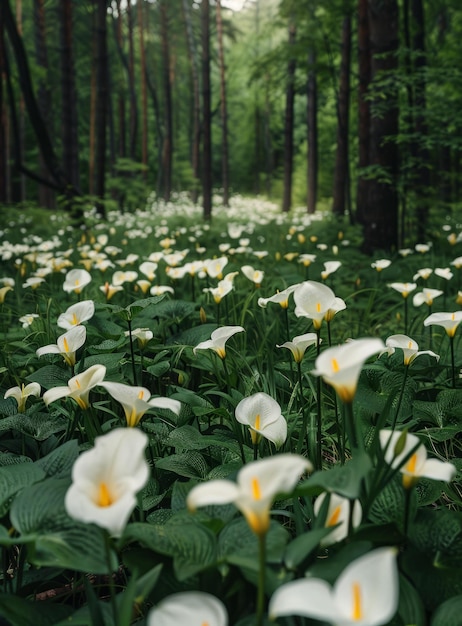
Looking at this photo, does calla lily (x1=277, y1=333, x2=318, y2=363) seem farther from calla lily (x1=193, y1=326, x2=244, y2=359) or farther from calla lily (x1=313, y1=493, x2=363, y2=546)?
calla lily (x1=313, y1=493, x2=363, y2=546)

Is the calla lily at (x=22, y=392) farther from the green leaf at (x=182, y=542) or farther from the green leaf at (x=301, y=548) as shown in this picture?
the green leaf at (x=301, y=548)

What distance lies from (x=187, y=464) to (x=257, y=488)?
0.71 meters

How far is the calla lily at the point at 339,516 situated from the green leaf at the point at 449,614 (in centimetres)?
16

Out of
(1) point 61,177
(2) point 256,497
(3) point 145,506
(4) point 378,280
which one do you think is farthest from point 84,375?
(1) point 61,177

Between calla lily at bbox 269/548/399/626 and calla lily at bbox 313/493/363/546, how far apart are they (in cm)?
26

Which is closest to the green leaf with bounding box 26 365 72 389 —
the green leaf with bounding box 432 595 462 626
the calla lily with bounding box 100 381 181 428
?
the calla lily with bounding box 100 381 181 428

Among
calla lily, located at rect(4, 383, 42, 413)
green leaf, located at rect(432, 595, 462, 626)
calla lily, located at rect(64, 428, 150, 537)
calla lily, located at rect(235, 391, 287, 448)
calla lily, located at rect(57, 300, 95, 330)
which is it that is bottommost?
green leaf, located at rect(432, 595, 462, 626)

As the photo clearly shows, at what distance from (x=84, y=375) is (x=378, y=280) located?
11.9 feet

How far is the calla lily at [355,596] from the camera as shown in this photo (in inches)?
19.0

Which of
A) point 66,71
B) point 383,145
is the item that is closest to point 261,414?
point 383,145

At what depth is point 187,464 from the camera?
1266 millimetres

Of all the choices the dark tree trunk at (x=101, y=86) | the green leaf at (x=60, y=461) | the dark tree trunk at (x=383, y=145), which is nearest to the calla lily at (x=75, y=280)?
the green leaf at (x=60, y=461)

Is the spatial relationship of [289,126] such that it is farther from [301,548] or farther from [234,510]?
[301,548]

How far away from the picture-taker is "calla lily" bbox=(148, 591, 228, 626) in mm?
554
